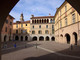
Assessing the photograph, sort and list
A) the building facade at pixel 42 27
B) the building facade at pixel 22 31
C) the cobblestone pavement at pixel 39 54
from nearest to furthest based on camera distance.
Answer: the cobblestone pavement at pixel 39 54, the building facade at pixel 42 27, the building facade at pixel 22 31

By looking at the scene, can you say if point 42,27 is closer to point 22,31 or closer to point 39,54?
point 22,31

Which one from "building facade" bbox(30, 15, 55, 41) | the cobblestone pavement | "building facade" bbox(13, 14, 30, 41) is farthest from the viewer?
"building facade" bbox(13, 14, 30, 41)

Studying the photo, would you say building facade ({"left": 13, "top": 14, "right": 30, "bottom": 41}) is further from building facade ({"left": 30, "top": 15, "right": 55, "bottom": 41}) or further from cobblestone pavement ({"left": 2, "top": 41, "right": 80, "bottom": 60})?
cobblestone pavement ({"left": 2, "top": 41, "right": 80, "bottom": 60})

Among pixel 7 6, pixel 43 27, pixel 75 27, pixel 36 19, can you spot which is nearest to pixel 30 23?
pixel 36 19

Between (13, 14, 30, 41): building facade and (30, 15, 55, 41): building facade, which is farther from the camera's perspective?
(13, 14, 30, 41): building facade

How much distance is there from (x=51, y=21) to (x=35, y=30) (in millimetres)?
11231

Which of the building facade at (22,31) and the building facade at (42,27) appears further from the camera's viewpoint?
the building facade at (22,31)

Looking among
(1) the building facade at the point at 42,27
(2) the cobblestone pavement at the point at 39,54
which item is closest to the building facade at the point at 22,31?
(1) the building facade at the point at 42,27

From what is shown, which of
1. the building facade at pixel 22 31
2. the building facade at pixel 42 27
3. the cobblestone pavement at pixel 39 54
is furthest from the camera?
the building facade at pixel 22 31

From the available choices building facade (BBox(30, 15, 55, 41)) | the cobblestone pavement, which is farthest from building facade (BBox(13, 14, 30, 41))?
the cobblestone pavement

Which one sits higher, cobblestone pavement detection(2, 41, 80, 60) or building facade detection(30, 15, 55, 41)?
building facade detection(30, 15, 55, 41)

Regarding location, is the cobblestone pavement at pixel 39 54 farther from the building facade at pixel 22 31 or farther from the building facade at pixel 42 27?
the building facade at pixel 22 31

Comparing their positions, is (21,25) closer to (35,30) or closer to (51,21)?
(35,30)

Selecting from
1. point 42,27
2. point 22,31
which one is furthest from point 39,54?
point 22,31
